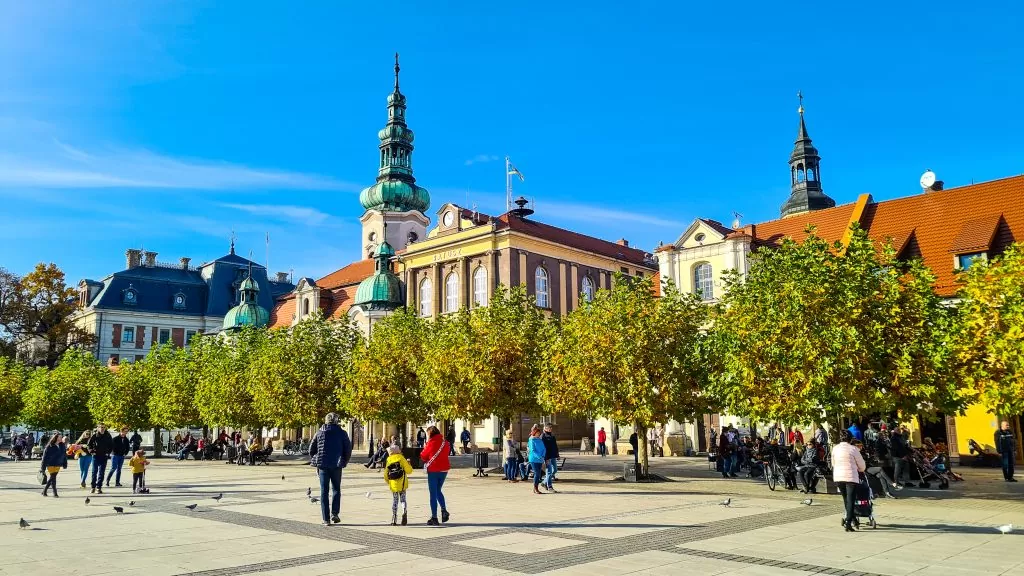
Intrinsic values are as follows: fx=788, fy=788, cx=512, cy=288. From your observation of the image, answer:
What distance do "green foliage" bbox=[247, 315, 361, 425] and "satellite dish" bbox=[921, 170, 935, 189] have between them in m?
33.1

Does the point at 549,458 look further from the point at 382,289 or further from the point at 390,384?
the point at 382,289

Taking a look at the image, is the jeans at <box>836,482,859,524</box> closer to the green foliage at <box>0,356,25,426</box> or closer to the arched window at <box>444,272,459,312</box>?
the arched window at <box>444,272,459,312</box>

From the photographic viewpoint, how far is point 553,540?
1388cm

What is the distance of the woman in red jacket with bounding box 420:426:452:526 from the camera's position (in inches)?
619

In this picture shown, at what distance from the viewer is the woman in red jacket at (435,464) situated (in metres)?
15.7

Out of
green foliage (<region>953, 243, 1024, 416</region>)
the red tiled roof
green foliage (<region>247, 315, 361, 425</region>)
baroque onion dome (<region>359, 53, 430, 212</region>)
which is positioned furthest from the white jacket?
baroque onion dome (<region>359, 53, 430, 212</region>)

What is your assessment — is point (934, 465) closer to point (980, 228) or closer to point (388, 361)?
point (980, 228)

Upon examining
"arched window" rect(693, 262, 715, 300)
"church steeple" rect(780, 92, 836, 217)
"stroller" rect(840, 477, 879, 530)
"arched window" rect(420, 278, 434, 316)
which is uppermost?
"church steeple" rect(780, 92, 836, 217)

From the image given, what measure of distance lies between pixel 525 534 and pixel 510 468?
1341 centimetres

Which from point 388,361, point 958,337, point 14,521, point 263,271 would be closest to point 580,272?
point 388,361

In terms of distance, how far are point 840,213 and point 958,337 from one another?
22.7 metres

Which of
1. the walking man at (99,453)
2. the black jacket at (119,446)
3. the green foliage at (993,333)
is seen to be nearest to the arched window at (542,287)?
the black jacket at (119,446)

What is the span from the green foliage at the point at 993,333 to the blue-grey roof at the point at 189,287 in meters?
85.1

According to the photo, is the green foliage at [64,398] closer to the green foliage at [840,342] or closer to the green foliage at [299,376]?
the green foliage at [299,376]
